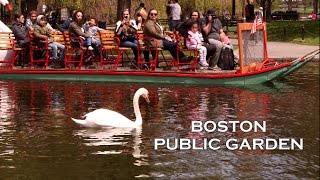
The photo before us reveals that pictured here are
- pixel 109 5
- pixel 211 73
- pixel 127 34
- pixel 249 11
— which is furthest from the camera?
pixel 109 5

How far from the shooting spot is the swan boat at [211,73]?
19.7m

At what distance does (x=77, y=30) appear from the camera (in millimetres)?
21047

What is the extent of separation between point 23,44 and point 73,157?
443 inches

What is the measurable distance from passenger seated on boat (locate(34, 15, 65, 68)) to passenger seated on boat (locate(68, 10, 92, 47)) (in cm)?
49

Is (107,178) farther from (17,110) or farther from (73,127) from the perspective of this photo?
(17,110)

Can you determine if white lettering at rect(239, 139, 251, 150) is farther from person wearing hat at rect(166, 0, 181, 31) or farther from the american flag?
person wearing hat at rect(166, 0, 181, 31)

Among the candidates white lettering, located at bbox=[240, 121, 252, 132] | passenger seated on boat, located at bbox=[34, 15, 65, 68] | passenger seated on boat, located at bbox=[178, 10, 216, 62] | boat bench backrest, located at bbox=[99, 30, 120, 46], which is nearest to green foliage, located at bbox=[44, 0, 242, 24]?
passenger seated on boat, located at bbox=[34, 15, 65, 68]

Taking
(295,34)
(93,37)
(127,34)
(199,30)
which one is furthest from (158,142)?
(295,34)

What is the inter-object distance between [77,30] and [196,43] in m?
3.15

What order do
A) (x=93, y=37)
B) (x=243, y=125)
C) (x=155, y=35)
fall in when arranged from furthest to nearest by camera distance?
1. (x=93, y=37)
2. (x=155, y=35)
3. (x=243, y=125)

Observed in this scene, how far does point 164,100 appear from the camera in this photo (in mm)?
17062

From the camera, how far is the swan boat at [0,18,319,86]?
19.7 meters

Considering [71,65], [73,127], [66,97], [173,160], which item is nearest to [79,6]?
[71,65]

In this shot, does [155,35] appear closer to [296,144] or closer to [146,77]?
[146,77]
